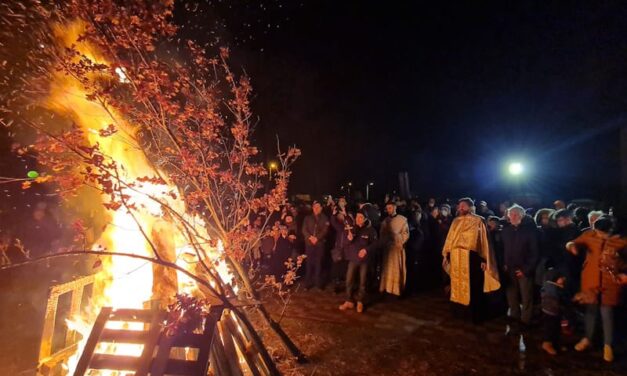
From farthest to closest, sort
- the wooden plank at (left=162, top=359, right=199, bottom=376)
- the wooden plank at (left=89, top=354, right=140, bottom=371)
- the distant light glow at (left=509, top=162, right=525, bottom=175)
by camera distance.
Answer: the distant light glow at (left=509, top=162, right=525, bottom=175)
the wooden plank at (left=89, top=354, right=140, bottom=371)
the wooden plank at (left=162, top=359, right=199, bottom=376)

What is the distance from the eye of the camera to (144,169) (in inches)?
233

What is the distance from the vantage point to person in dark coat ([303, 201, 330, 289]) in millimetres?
9766

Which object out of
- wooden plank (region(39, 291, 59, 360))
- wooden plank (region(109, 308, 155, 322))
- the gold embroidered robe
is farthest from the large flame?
the gold embroidered robe

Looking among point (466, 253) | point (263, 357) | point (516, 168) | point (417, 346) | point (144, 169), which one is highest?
point (516, 168)

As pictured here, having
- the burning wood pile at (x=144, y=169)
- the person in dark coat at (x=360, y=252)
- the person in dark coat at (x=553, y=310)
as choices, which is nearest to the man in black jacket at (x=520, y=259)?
the person in dark coat at (x=553, y=310)

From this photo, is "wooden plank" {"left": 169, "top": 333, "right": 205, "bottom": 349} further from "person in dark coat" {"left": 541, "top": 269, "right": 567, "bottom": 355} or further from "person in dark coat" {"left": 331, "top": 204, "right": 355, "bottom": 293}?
"person in dark coat" {"left": 541, "top": 269, "right": 567, "bottom": 355}

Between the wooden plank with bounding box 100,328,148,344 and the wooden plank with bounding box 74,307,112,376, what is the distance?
0.22 feet

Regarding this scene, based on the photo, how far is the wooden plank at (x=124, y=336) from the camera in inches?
167

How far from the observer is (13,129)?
1003cm

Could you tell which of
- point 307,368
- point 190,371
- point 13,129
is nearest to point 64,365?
point 190,371

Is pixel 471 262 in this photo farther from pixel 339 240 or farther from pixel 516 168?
pixel 516 168

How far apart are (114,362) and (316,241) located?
597cm

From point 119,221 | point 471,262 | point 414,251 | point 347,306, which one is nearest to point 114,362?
point 119,221

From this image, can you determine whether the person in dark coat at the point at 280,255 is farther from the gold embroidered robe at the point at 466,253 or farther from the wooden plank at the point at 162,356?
the wooden plank at the point at 162,356
